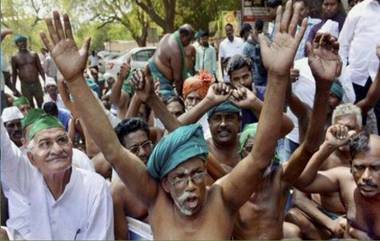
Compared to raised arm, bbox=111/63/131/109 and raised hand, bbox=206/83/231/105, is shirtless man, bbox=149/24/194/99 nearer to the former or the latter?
raised arm, bbox=111/63/131/109

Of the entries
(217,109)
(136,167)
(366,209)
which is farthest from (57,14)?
(366,209)

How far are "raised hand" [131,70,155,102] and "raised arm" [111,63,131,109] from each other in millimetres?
1150

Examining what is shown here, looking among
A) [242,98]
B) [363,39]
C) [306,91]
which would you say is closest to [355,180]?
[242,98]

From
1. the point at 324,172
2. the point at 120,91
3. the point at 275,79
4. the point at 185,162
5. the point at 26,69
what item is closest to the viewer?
the point at 275,79

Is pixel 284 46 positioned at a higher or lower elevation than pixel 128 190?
higher

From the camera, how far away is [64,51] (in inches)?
114

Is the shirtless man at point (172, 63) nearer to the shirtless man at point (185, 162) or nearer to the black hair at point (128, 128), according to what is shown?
the black hair at point (128, 128)

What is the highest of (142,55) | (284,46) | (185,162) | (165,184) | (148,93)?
(284,46)

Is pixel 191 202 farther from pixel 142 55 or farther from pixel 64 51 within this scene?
pixel 142 55

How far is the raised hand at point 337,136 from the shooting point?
3273 millimetres

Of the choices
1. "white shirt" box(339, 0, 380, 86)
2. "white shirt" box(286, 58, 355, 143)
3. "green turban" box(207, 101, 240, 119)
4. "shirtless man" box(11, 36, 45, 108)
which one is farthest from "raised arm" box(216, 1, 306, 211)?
"shirtless man" box(11, 36, 45, 108)

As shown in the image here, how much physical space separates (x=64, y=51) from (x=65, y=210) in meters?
0.91

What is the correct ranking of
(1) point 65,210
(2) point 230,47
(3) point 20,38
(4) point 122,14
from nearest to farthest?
(1) point 65,210
(3) point 20,38
(2) point 230,47
(4) point 122,14

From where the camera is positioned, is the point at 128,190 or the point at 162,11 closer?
the point at 128,190
